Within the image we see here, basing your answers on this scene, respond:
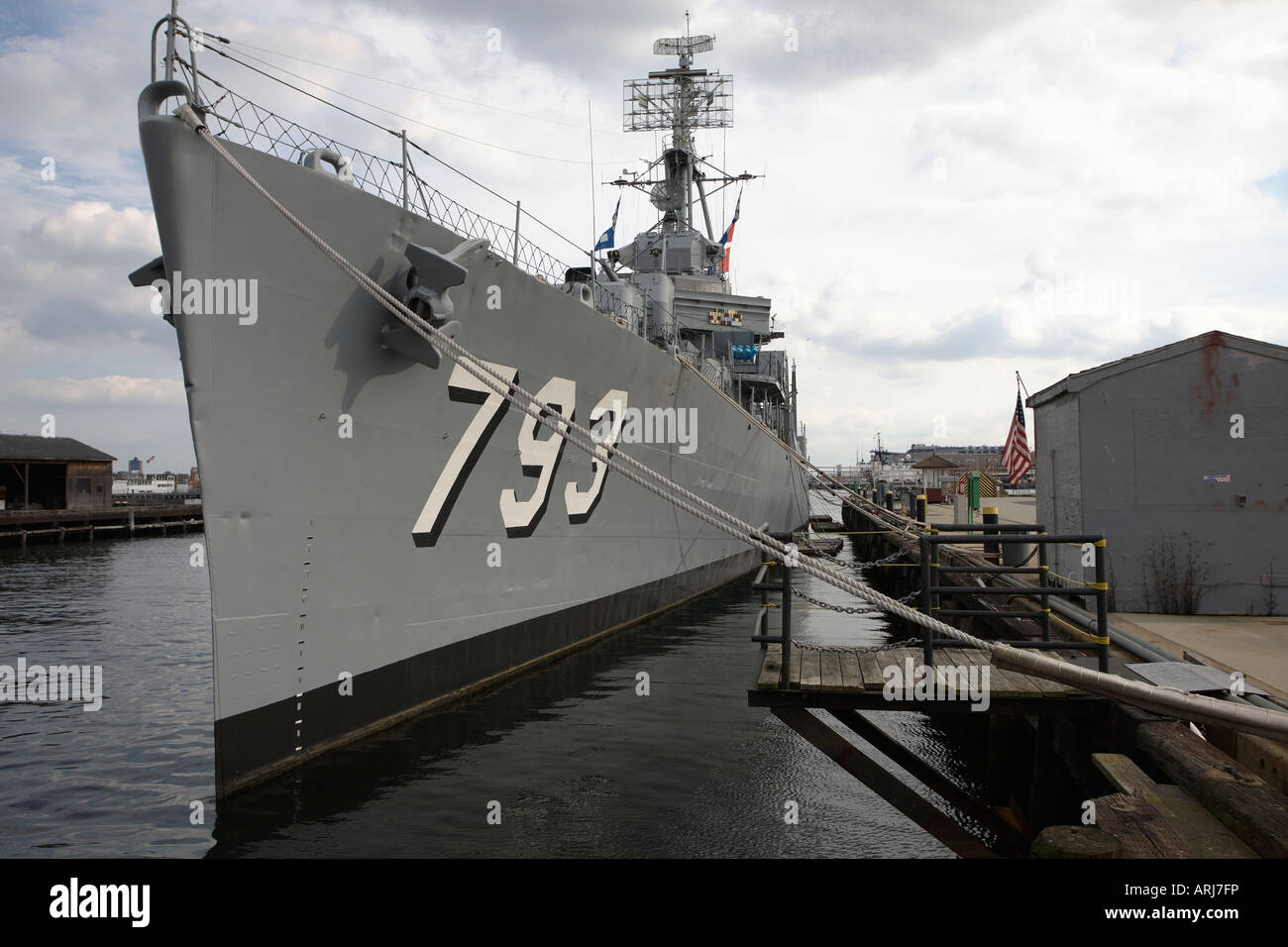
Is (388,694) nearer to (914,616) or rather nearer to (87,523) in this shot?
(914,616)

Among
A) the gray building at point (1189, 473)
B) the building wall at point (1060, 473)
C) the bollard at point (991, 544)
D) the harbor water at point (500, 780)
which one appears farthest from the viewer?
the bollard at point (991, 544)

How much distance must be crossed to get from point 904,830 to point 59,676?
9117mm

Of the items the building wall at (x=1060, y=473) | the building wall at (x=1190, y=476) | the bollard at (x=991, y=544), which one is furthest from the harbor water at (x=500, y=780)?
the bollard at (x=991, y=544)

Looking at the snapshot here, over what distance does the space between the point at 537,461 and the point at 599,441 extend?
903mm

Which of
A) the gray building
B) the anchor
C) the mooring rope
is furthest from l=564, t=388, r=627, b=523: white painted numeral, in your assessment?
the gray building

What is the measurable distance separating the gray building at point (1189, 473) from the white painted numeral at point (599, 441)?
14.9 ft

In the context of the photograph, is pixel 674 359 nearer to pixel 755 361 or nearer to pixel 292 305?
pixel 292 305

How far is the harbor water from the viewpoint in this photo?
4.72 meters

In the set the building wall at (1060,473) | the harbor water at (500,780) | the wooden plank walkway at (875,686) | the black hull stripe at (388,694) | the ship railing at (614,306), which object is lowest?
the harbor water at (500,780)

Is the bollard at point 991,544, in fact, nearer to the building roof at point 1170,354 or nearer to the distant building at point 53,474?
the building roof at point 1170,354

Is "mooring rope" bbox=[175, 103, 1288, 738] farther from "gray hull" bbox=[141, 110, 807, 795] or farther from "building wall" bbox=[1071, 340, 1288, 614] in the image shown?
"building wall" bbox=[1071, 340, 1288, 614]

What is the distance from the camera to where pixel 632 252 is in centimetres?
2089

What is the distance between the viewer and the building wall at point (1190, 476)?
6.64 metres
